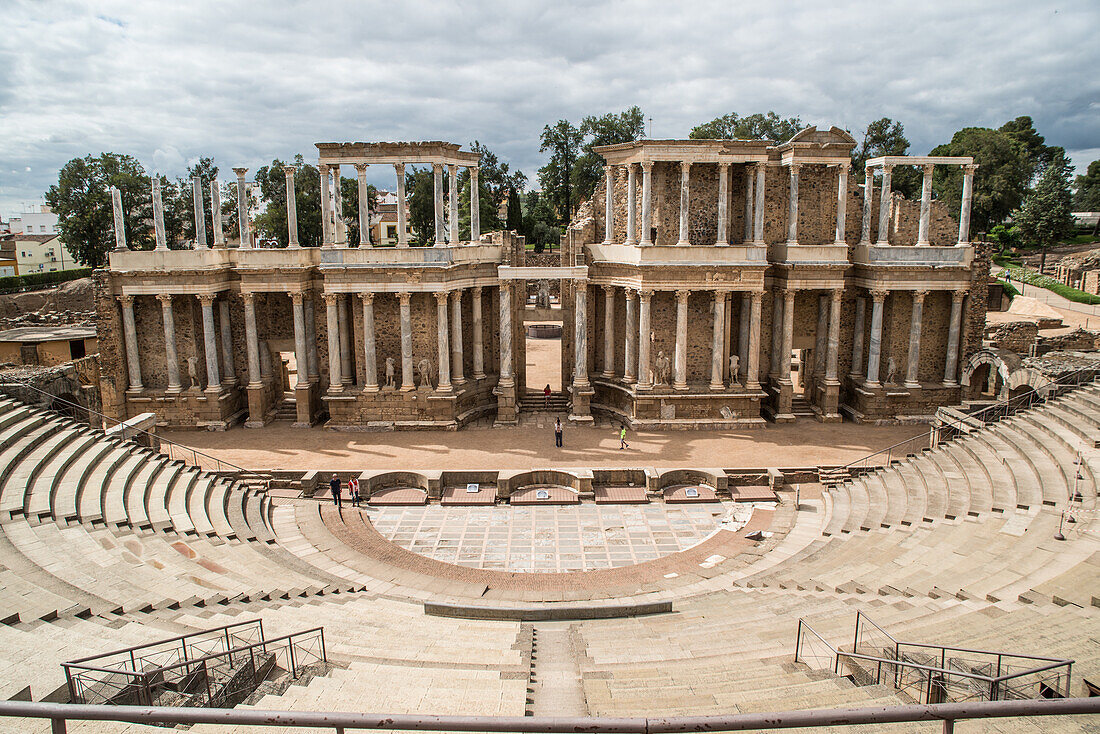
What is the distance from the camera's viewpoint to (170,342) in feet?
98.3

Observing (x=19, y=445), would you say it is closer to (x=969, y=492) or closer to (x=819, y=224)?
(x=969, y=492)

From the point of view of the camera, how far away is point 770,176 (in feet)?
103

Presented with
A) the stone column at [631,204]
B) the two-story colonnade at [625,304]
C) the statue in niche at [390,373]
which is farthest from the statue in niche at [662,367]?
the statue in niche at [390,373]

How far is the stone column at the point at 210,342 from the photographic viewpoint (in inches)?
1173

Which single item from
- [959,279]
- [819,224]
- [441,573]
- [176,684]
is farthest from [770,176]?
[176,684]

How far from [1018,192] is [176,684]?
76.6 m

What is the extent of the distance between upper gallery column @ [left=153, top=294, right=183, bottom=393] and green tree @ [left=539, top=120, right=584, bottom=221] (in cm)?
4500

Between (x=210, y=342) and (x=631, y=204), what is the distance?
1858 cm

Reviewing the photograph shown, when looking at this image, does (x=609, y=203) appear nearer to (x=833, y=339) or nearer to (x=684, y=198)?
(x=684, y=198)

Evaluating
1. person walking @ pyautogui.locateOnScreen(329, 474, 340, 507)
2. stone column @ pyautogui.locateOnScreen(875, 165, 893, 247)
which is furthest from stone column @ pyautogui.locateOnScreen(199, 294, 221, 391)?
stone column @ pyautogui.locateOnScreen(875, 165, 893, 247)

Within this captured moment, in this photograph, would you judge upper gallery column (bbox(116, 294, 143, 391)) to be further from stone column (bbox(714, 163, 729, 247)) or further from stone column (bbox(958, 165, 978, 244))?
stone column (bbox(958, 165, 978, 244))

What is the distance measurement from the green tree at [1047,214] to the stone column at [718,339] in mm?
45825

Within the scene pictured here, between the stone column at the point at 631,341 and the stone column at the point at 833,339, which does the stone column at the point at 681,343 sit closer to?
the stone column at the point at 631,341

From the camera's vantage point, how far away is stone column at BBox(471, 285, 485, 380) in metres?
31.5
